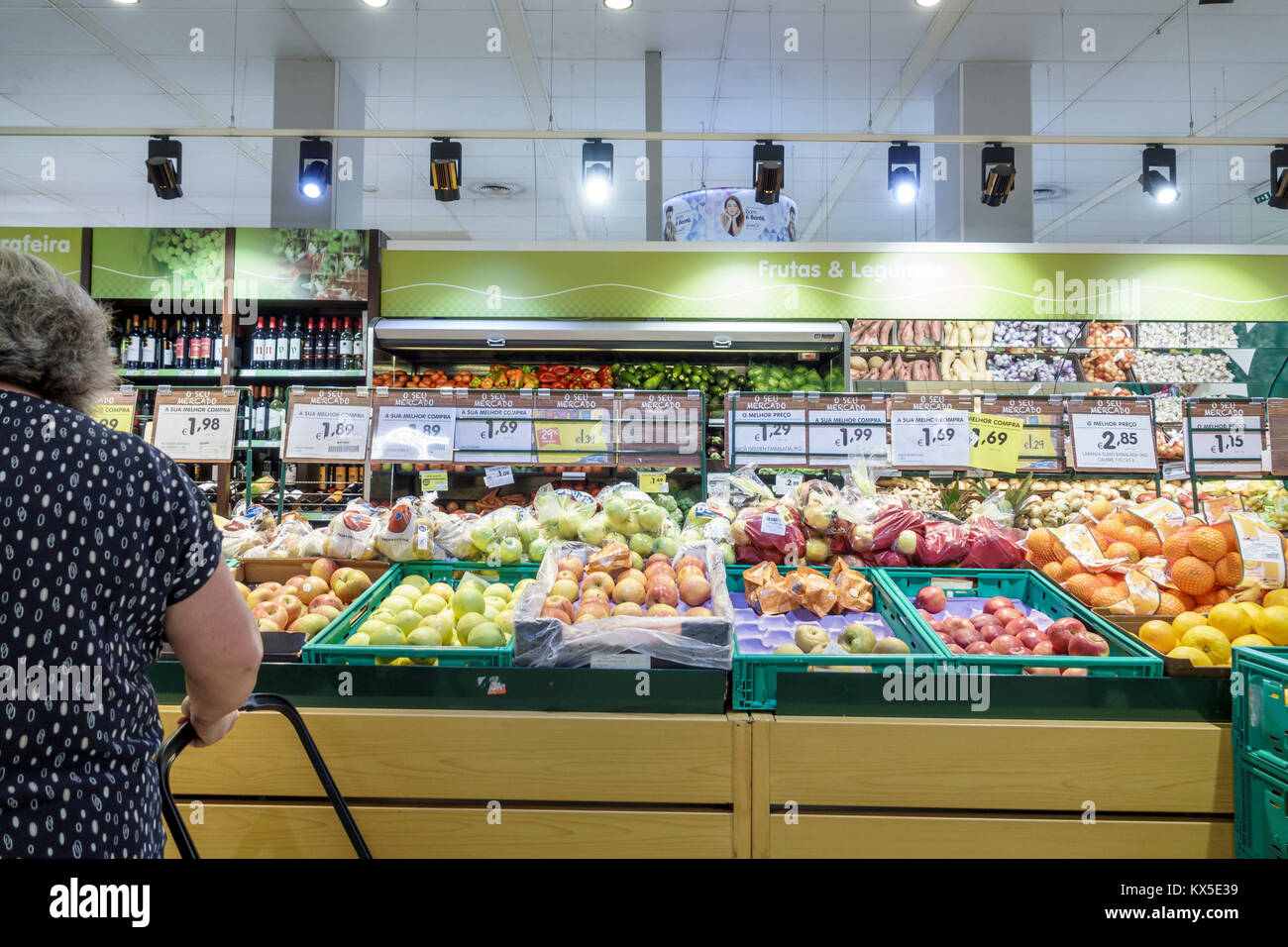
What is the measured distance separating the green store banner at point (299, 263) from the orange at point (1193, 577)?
18.4 ft

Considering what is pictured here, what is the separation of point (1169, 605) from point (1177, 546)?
0.86ft

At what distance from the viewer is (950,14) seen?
18.9 feet

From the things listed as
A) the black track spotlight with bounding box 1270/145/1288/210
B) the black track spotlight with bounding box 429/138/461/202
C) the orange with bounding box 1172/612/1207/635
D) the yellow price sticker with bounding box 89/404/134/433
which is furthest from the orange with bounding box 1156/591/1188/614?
the black track spotlight with bounding box 429/138/461/202

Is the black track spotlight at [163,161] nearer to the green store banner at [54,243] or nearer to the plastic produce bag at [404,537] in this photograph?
the green store banner at [54,243]

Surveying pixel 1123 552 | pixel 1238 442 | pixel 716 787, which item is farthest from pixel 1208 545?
pixel 716 787

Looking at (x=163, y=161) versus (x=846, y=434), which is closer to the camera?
(x=846, y=434)

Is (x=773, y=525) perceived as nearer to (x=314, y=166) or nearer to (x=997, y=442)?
(x=997, y=442)

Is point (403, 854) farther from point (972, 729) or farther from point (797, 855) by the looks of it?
point (972, 729)

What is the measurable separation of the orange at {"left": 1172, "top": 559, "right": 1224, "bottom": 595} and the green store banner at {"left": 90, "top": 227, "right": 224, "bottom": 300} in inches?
254

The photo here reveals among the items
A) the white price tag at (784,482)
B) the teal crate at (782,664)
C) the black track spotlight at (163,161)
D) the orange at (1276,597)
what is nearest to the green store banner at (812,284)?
the black track spotlight at (163,161)

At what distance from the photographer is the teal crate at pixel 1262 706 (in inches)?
65.2

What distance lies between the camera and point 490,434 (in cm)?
330
